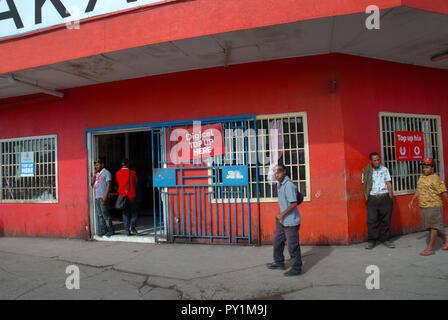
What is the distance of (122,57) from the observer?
5.50 metres

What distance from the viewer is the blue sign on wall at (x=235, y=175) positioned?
592 centimetres

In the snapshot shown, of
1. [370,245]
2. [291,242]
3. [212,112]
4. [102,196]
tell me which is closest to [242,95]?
[212,112]

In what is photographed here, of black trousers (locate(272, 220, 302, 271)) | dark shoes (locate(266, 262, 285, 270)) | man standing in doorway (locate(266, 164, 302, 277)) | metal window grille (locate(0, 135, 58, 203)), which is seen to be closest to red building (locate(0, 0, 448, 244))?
metal window grille (locate(0, 135, 58, 203))

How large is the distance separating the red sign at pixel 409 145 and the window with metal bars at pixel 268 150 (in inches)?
82.7

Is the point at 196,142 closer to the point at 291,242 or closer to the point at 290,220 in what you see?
the point at 290,220

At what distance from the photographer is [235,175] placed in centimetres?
598

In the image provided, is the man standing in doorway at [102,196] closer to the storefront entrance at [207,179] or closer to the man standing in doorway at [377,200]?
the storefront entrance at [207,179]

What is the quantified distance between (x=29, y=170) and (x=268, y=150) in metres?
6.16

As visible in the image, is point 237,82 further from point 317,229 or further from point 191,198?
point 317,229

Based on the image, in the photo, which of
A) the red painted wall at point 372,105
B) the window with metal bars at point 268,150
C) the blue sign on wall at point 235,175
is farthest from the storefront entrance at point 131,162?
the red painted wall at point 372,105

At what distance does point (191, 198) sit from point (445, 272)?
4.35 m

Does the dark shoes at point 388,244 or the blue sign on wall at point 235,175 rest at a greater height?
the blue sign on wall at point 235,175

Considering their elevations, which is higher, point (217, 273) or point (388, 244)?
point (388, 244)
